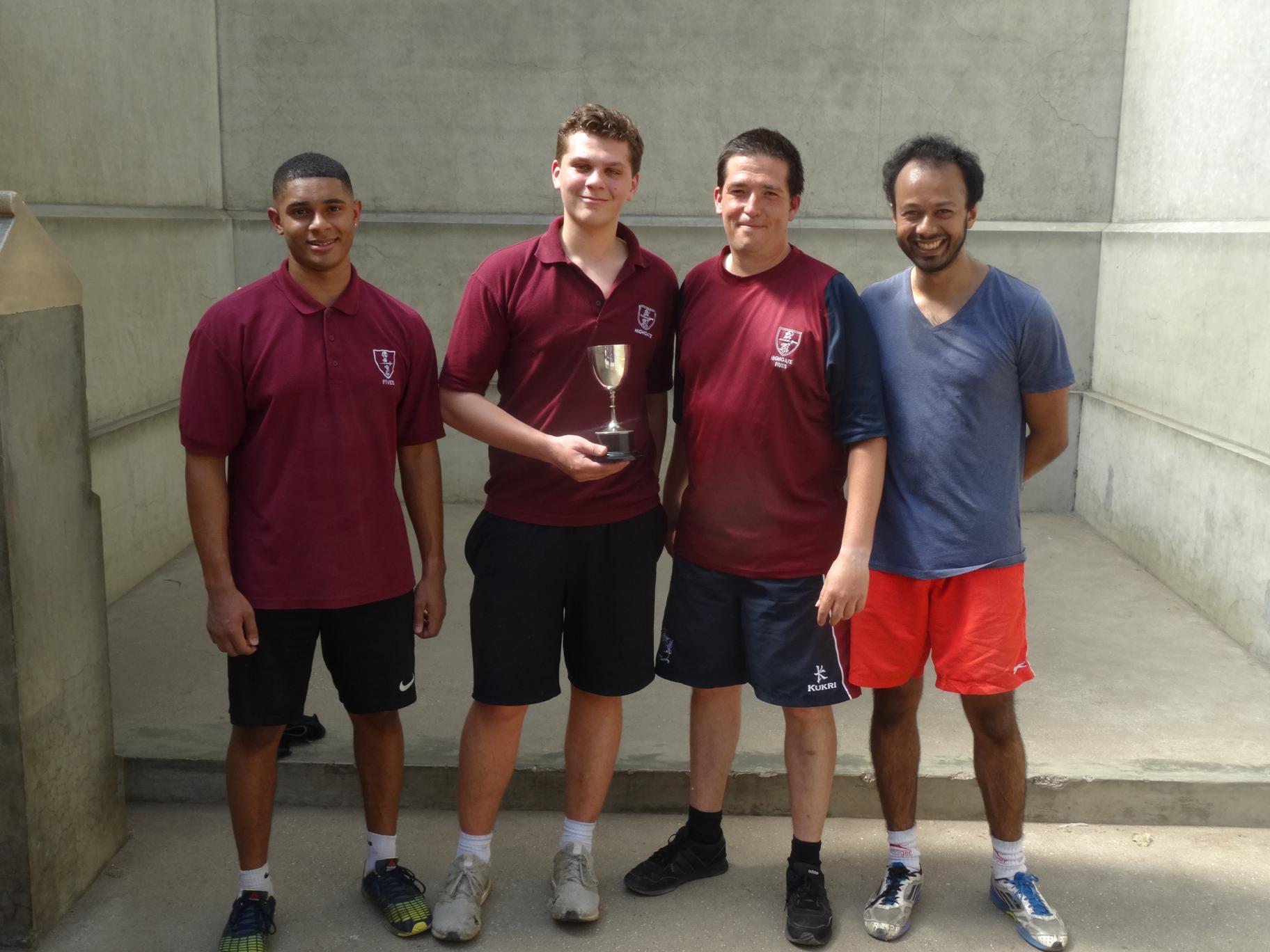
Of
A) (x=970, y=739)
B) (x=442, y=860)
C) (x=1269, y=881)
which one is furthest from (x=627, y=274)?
(x=1269, y=881)

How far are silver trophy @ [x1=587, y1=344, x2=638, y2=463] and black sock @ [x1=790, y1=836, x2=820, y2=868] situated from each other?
49.5 inches

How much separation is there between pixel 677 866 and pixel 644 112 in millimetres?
5319

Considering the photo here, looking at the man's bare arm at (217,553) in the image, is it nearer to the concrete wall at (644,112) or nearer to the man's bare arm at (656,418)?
the man's bare arm at (656,418)

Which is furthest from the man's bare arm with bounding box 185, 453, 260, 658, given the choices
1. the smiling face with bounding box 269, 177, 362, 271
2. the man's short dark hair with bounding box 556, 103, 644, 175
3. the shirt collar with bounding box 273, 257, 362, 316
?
the man's short dark hair with bounding box 556, 103, 644, 175

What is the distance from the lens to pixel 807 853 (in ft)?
11.4

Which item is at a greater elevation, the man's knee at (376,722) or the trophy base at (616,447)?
the trophy base at (616,447)

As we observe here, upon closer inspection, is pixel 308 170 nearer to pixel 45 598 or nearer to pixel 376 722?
pixel 45 598

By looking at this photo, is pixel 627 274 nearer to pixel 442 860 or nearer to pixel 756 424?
pixel 756 424

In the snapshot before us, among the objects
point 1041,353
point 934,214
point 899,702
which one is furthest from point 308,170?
point 899,702

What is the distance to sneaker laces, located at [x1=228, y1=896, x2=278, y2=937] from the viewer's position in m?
3.25

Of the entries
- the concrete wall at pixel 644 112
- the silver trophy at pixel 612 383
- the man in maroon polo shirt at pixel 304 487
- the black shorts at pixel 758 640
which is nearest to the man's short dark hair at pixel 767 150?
the silver trophy at pixel 612 383

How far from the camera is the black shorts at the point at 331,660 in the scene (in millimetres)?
3168

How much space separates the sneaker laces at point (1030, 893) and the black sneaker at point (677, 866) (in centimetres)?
84

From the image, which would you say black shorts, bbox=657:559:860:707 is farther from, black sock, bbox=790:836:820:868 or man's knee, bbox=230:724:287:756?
man's knee, bbox=230:724:287:756
